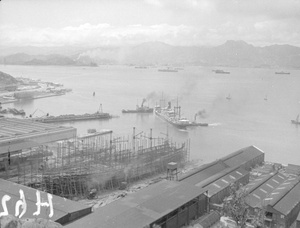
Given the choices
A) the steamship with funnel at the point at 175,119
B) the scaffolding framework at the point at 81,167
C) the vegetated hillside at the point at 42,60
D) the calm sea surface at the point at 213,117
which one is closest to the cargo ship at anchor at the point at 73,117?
the calm sea surface at the point at 213,117

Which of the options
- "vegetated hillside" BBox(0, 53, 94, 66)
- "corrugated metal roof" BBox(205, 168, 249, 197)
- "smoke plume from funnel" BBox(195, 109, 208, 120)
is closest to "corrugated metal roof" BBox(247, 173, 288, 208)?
"corrugated metal roof" BBox(205, 168, 249, 197)

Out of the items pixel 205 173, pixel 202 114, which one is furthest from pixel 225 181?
pixel 202 114

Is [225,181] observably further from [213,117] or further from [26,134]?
[213,117]

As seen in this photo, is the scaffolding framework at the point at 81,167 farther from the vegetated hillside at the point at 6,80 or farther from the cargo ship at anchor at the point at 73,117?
the vegetated hillside at the point at 6,80

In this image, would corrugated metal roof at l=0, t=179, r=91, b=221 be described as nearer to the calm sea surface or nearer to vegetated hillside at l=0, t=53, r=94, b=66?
the calm sea surface

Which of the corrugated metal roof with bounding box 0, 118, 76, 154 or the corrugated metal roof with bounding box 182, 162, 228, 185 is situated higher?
the corrugated metal roof with bounding box 0, 118, 76, 154

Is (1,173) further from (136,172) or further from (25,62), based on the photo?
(25,62)

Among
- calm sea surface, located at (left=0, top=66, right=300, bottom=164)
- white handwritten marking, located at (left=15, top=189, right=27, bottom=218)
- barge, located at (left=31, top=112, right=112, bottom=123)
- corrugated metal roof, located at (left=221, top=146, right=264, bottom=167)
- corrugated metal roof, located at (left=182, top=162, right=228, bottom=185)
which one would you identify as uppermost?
white handwritten marking, located at (left=15, top=189, right=27, bottom=218)
